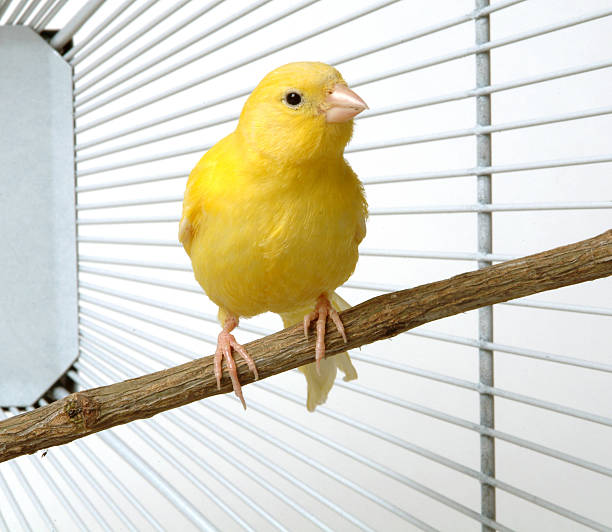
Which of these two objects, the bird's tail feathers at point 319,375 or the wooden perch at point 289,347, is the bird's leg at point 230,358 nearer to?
the wooden perch at point 289,347

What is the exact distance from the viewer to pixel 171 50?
1.72 m

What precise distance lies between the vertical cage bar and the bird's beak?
0.35 meters

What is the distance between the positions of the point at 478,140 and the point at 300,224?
1.29 feet

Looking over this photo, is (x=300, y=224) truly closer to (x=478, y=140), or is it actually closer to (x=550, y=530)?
(x=478, y=140)

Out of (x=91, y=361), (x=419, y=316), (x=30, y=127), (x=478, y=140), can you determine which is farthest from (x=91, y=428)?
(x=30, y=127)

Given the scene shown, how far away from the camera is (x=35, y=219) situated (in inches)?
91.3

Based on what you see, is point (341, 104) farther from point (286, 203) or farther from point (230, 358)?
point (230, 358)

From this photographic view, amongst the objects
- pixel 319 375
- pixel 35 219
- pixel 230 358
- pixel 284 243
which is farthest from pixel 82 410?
pixel 35 219

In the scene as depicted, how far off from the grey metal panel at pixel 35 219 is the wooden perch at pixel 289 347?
161cm

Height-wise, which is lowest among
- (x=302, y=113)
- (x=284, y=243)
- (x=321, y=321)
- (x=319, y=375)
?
(x=319, y=375)

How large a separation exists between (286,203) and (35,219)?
1.76m

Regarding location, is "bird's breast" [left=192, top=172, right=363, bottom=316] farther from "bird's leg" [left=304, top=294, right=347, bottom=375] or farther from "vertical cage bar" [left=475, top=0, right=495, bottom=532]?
"vertical cage bar" [left=475, top=0, right=495, bottom=532]

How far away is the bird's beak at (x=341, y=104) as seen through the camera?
75 cm

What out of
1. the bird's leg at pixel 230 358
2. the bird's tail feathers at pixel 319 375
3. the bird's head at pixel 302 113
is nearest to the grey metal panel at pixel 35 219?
the bird's tail feathers at pixel 319 375
